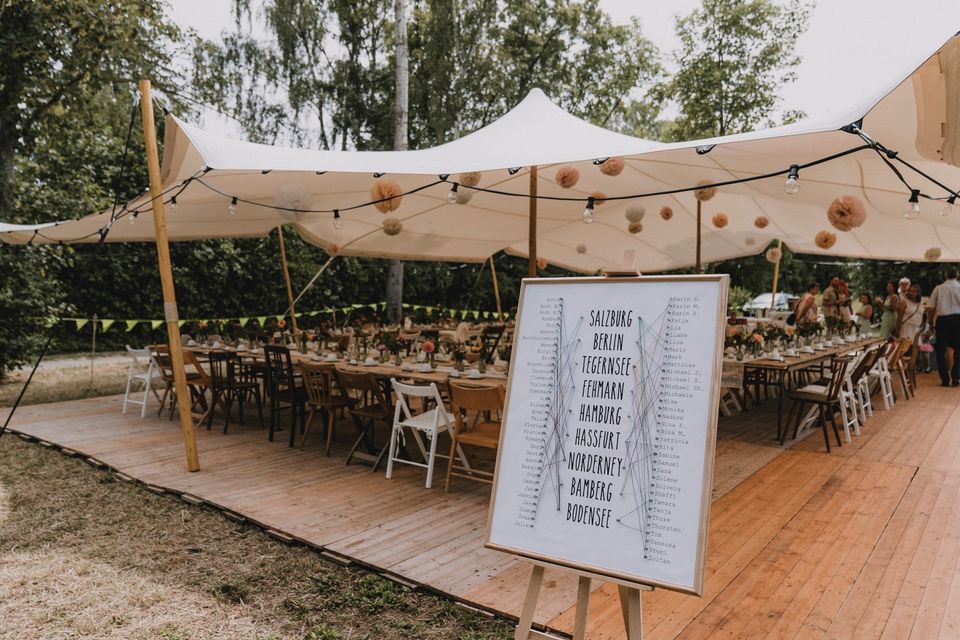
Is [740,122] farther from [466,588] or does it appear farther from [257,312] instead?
[466,588]

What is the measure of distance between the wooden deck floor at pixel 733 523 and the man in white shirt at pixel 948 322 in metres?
3.24

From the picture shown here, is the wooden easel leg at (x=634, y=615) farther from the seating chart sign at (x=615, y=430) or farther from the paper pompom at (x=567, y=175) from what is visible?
the paper pompom at (x=567, y=175)

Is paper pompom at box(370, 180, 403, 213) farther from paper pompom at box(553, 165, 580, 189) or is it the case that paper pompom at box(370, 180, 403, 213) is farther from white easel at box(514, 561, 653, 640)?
white easel at box(514, 561, 653, 640)

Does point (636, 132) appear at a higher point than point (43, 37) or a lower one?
higher

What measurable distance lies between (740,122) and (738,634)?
63.3 feet

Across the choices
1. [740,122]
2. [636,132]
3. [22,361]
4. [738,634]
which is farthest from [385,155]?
[636,132]

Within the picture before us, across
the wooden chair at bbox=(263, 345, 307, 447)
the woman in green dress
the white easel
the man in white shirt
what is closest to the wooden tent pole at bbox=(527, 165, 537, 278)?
the wooden chair at bbox=(263, 345, 307, 447)

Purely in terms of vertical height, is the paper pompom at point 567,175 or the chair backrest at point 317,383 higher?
the paper pompom at point 567,175

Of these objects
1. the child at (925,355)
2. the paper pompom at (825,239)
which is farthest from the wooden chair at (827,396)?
the child at (925,355)

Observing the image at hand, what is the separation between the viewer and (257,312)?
Answer: 14.3m

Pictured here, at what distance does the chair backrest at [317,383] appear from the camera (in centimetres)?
552

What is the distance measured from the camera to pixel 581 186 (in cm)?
708

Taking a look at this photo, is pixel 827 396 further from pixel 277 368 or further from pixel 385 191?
pixel 277 368

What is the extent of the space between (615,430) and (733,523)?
2.44 meters
